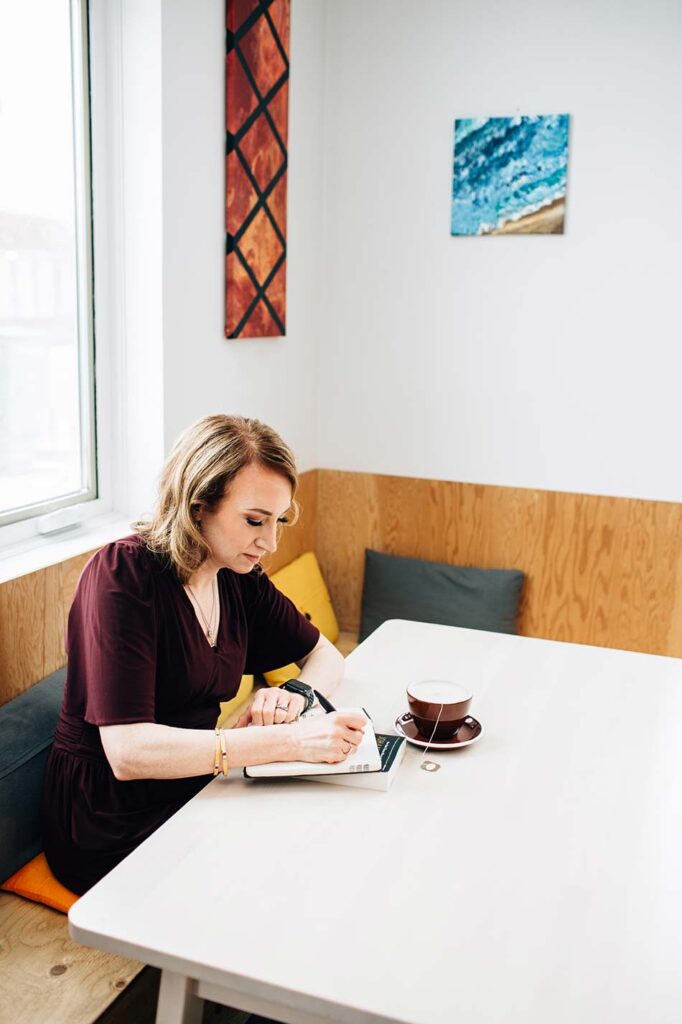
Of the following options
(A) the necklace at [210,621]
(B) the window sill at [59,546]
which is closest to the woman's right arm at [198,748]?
(A) the necklace at [210,621]

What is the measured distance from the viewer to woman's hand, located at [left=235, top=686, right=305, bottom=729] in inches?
60.9

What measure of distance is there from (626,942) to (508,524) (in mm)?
2028

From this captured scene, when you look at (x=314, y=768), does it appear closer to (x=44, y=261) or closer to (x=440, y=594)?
(x=44, y=261)

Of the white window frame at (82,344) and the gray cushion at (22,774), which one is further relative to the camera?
the white window frame at (82,344)

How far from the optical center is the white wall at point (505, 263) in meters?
2.74

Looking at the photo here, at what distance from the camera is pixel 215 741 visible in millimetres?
1404

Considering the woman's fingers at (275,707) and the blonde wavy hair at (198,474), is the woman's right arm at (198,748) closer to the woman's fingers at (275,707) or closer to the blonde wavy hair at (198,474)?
the woman's fingers at (275,707)

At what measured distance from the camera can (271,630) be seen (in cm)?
180

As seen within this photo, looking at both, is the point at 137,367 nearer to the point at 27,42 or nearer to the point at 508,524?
the point at 27,42

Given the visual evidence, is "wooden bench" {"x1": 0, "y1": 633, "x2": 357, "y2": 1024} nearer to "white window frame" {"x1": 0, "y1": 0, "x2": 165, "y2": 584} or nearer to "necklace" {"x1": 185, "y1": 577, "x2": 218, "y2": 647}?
"necklace" {"x1": 185, "y1": 577, "x2": 218, "y2": 647}

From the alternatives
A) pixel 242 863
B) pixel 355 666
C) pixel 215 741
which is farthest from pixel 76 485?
pixel 242 863

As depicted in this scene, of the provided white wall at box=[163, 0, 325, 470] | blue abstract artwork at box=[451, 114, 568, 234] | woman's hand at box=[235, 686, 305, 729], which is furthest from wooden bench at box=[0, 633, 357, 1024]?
blue abstract artwork at box=[451, 114, 568, 234]

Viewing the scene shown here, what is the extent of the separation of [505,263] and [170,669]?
1.89 meters

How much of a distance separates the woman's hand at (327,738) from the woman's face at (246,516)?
0.99 ft
